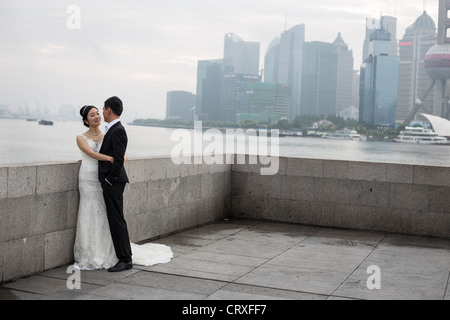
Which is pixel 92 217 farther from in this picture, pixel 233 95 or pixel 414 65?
pixel 414 65

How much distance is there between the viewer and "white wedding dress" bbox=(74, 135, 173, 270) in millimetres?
6105

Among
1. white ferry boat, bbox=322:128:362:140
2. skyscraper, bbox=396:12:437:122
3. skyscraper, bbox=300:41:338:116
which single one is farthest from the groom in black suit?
skyscraper, bbox=300:41:338:116

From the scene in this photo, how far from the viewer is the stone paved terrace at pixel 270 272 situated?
207 inches

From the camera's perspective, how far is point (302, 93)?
147500mm

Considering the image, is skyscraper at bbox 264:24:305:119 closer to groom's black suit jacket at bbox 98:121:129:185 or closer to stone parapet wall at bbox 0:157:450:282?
stone parapet wall at bbox 0:157:450:282

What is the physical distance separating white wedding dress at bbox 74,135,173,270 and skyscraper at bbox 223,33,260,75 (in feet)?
414

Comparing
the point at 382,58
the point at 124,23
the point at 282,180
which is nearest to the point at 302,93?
the point at 382,58

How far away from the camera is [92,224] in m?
6.15

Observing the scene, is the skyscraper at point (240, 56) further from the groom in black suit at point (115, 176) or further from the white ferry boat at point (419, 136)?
the groom in black suit at point (115, 176)

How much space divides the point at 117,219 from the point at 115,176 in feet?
1.66

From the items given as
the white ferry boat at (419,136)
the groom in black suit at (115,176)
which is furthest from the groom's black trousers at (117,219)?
the white ferry boat at (419,136)

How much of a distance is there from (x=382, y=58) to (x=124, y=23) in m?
94.2

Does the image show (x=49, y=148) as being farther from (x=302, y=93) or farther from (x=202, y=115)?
(x=302, y=93)

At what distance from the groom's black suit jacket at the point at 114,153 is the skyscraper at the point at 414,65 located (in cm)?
13384
